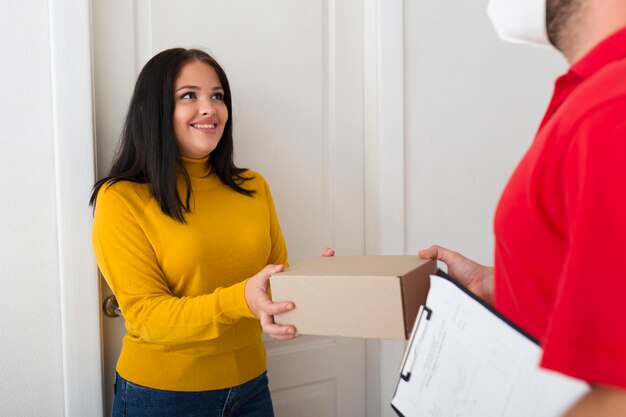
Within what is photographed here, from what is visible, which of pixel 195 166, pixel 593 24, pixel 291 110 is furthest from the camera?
pixel 291 110

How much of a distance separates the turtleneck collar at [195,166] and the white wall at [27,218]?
0.32 metres

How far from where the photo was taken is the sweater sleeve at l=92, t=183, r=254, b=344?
123 centimetres

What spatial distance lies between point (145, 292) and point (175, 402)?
28 cm

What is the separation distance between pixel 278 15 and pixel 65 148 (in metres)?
0.75

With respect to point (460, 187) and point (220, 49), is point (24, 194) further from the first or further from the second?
point (460, 187)

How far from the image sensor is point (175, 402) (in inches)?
52.0

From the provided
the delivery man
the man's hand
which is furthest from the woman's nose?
the man's hand

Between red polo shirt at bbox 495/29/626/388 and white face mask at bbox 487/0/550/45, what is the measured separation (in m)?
0.09

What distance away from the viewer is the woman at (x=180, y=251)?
1.26 metres

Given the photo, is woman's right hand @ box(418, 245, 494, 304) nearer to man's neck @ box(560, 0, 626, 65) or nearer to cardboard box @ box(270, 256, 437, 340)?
cardboard box @ box(270, 256, 437, 340)

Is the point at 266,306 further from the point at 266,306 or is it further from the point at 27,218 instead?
the point at 27,218

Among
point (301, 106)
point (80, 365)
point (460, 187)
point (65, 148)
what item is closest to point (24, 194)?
point (65, 148)

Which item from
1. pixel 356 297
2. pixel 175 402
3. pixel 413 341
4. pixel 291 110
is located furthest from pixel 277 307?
pixel 291 110

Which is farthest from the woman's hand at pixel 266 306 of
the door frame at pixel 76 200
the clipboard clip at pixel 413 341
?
the door frame at pixel 76 200
